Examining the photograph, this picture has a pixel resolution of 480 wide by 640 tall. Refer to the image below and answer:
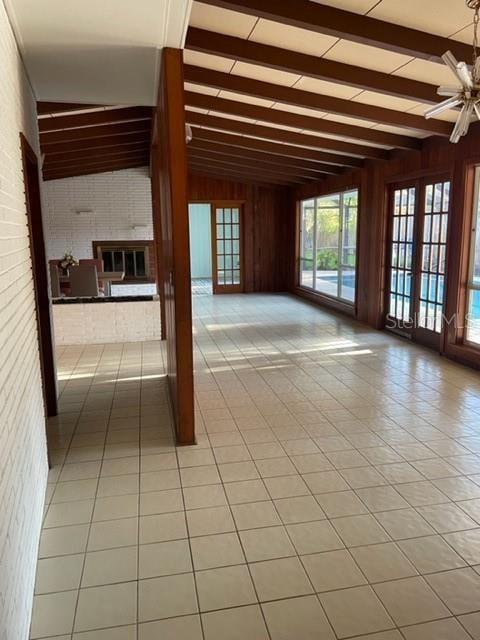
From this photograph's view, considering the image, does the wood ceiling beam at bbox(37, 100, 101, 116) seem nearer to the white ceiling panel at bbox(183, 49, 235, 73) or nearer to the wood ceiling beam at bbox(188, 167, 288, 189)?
the white ceiling panel at bbox(183, 49, 235, 73)

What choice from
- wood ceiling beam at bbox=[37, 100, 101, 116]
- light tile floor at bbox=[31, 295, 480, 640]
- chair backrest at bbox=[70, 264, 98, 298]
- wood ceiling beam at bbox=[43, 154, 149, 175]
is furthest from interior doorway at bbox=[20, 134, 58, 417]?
wood ceiling beam at bbox=[43, 154, 149, 175]

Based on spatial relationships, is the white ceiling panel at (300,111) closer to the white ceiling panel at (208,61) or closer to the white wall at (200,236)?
the white ceiling panel at (208,61)

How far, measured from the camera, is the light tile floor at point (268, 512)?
183cm

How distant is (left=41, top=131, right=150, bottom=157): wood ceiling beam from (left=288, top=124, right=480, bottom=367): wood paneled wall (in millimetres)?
3313

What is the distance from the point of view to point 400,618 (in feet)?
5.90

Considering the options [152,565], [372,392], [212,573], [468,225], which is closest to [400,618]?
[212,573]

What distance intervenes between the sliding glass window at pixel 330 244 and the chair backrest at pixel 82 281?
160 inches

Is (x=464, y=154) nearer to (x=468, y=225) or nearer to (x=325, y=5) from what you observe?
(x=468, y=225)

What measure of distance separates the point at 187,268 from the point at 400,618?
88.1 inches

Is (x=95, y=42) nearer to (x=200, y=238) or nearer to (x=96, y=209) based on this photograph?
(x=96, y=209)

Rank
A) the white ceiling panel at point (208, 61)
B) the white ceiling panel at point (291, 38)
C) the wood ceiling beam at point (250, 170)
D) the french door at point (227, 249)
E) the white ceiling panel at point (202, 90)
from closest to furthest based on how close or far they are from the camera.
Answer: the white ceiling panel at point (291, 38)
the white ceiling panel at point (208, 61)
the white ceiling panel at point (202, 90)
the wood ceiling beam at point (250, 170)
the french door at point (227, 249)

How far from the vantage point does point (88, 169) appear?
905cm

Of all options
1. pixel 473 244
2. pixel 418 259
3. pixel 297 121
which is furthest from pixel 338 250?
pixel 473 244

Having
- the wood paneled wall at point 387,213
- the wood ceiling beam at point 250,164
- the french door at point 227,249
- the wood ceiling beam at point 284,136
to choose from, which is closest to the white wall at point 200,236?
the french door at point 227,249
